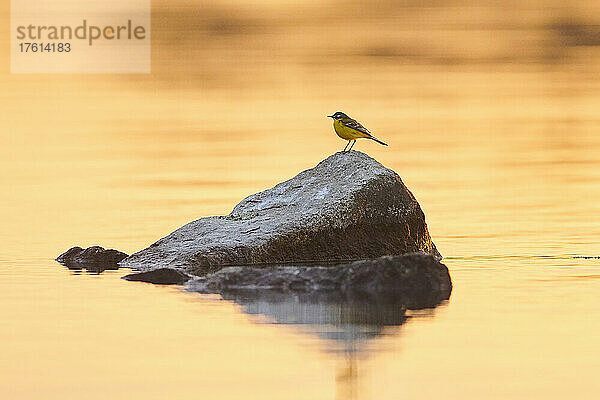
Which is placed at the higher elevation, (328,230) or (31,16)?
(31,16)

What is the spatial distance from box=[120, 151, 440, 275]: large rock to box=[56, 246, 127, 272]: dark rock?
0.49ft

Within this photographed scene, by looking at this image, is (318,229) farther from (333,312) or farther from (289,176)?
(289,176)

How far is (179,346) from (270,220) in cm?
433

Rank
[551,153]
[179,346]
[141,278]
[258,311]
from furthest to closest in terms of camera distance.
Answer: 1. [551,153]
2. [141,278]
3. [258,311]
4. [179,346]

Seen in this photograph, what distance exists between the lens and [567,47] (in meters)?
34.4

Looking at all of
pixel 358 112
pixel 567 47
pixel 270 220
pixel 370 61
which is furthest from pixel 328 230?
pixel 567 47

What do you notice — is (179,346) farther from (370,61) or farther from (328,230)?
(370,61)

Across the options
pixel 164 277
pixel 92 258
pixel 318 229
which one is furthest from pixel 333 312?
pixel 92 258

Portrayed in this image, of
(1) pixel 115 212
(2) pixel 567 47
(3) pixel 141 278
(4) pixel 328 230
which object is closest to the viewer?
(3) pixel 141 278

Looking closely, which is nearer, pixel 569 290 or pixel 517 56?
pixel 569 290

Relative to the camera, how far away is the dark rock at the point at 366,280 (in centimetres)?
1015

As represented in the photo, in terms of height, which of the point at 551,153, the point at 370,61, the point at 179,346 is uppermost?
the point at 370,61

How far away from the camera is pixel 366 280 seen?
33.5ft

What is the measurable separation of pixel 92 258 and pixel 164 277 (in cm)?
172
